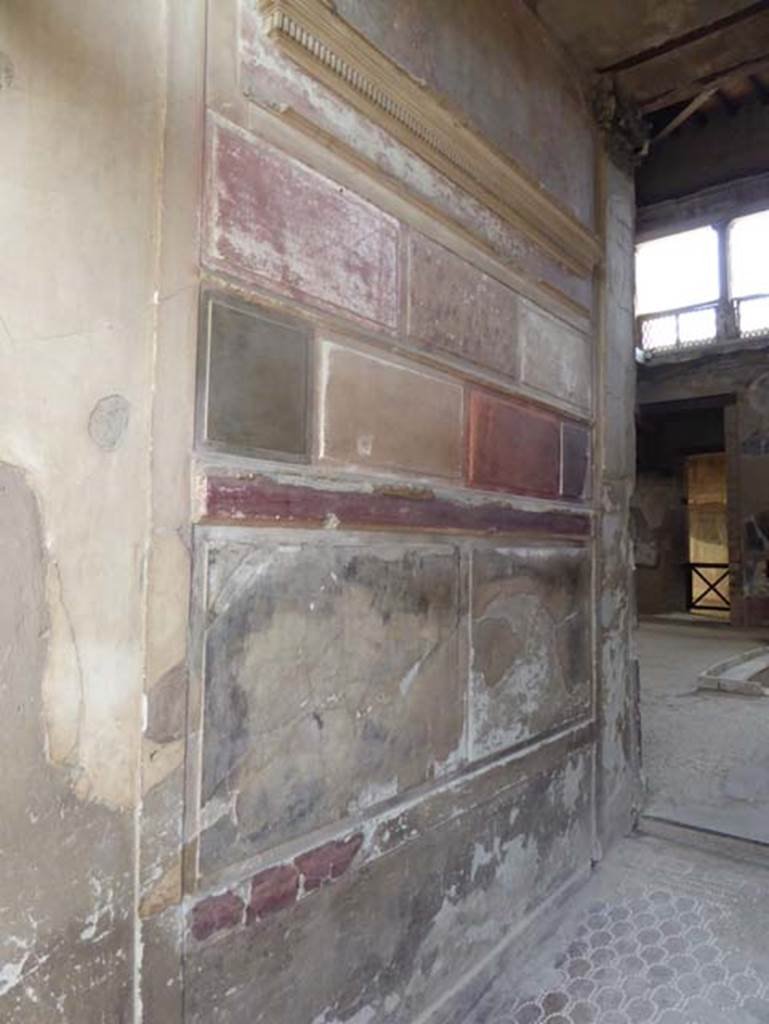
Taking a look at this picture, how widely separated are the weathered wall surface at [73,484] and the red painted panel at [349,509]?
167mm

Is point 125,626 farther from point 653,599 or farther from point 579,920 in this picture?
point 653,599

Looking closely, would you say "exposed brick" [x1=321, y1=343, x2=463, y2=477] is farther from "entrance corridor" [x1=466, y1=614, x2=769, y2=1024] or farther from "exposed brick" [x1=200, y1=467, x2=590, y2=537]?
"entrance corridor" [x1=466, y1=614, x2=769, y2=1024]

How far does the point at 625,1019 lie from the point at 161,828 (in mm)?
1392

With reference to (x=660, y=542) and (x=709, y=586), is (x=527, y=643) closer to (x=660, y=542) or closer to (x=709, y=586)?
(x=660, y=542)

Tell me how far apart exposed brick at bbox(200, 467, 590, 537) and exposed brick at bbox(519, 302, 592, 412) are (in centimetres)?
47

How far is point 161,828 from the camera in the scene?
1122mm

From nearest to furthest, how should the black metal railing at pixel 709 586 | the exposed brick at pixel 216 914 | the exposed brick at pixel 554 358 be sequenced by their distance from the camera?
the exposed brick at pixel 216 914 → the exposed brick at pixel 554 358 → the black metal railing at pixel 709 586

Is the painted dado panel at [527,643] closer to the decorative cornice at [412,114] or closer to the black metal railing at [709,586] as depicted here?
the decorative cornice at [412,114]

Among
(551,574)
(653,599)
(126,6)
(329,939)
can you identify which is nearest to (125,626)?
(329,939)

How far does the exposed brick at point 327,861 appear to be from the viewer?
1.39m

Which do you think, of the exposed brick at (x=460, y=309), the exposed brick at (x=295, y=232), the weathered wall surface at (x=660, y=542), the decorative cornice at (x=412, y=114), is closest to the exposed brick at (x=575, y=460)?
the exposed brick at (x=460, y=309)

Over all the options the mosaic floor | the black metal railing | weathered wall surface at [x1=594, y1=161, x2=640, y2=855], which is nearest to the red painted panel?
weathered wall surface at [x1=594, y1=161, x2=640, y2=855]

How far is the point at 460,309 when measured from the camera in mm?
1869

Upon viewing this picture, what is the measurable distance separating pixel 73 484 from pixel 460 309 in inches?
47.1
